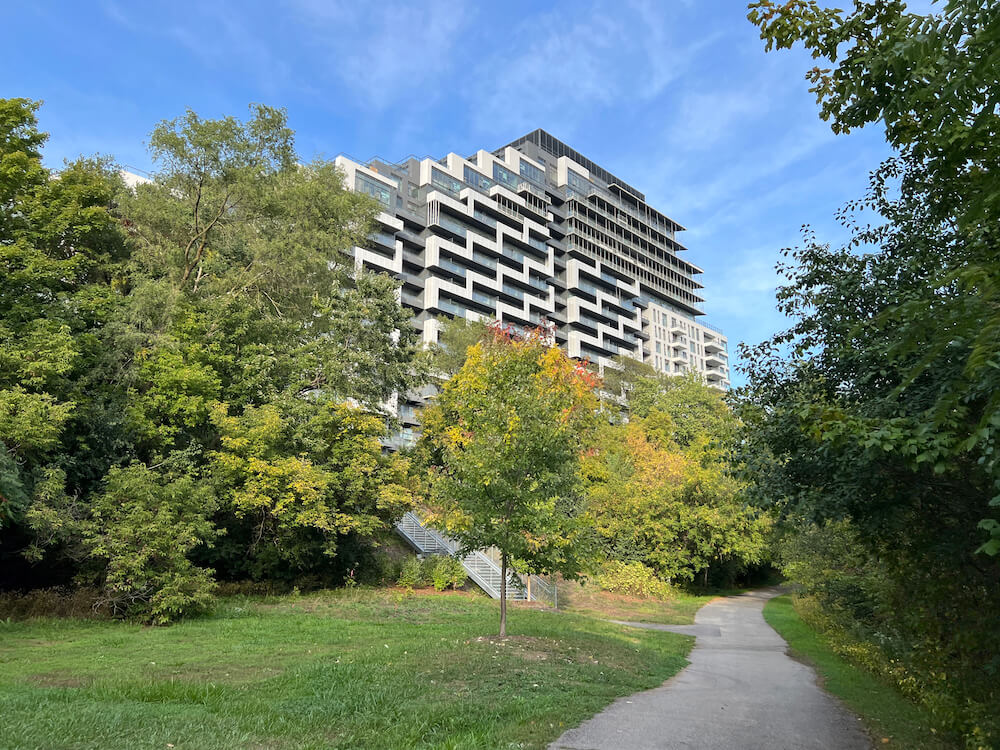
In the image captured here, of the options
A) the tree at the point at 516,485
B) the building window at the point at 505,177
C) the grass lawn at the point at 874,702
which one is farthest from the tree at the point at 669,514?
the building window at the point at 505,177

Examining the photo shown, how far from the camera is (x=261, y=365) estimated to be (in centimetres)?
2470

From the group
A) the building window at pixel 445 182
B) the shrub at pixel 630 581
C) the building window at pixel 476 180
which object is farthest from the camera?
the building window at pixel 476 180

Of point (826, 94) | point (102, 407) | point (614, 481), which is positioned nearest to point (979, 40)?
point (826, 94)

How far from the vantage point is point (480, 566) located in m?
29.0

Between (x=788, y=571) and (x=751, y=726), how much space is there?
19.9 metres

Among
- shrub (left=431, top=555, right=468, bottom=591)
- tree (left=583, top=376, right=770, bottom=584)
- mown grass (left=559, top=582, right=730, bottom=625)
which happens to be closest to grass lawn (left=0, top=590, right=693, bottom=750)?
mown grass (left=559, top=582, right=730, bottom=625)

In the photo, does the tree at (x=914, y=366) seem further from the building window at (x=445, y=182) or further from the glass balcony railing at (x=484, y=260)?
the building window at (x=445, y=182)

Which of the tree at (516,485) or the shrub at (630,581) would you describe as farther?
the shrub at (630,581)

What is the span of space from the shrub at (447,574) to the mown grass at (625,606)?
178 inches

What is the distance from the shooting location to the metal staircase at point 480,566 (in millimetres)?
26906

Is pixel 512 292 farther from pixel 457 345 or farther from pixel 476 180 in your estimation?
pixel 457 345

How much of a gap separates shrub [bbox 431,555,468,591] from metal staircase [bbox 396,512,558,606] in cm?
67

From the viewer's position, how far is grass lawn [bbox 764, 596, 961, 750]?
7.70 m

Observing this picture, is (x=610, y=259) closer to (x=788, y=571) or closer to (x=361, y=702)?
(x=788, y=571)
